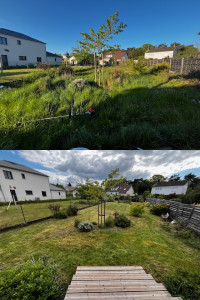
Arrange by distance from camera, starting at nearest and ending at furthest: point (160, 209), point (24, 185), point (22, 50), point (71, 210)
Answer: point (24, 185) → point (71, 210) → point (160, 209) → point (22, 50)

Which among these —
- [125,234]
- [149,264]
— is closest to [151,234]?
[125,234]

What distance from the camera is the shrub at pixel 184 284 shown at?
7.28ft

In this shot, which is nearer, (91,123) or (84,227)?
(91,123)

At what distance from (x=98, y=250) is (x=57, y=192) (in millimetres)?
5931

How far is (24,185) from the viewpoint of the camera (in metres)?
→ 6.64

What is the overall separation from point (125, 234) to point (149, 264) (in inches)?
67.5

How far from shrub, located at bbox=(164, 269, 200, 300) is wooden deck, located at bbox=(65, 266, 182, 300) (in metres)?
0.52

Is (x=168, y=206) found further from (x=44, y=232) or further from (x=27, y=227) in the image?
(x=27, y=227)

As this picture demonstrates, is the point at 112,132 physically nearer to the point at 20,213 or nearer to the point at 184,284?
the point at 184,284

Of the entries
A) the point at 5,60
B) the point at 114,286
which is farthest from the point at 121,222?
the point at 5,60

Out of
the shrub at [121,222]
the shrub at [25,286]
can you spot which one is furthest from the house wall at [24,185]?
the shrub at [121,222]

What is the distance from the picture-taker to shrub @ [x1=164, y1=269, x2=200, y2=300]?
7.28ft

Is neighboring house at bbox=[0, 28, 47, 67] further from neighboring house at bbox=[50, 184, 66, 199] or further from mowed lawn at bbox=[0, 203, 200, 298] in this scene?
mowed lawn at bbox=[0, 203, 200, 298]

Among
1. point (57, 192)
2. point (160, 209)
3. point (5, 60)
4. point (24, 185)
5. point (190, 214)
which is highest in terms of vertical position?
point (5, 60)
